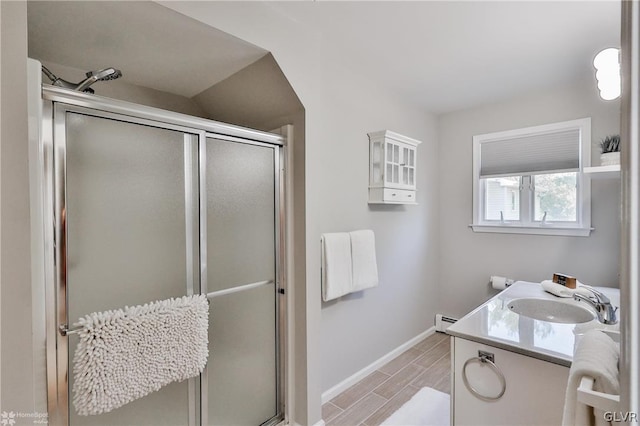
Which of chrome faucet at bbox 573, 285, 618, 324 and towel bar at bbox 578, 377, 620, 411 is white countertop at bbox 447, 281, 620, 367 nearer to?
chrome faucet at bbox 573, 285, 618, 324

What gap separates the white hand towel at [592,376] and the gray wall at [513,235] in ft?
7.68

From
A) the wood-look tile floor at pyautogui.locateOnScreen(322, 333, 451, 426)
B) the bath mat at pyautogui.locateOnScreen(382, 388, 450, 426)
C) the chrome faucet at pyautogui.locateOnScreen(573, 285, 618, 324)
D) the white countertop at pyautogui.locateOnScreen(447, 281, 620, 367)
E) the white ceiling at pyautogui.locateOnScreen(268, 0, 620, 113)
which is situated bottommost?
the wood-look tile floor at pyautogui.locateOnScreen(322, 333, 451, 426)

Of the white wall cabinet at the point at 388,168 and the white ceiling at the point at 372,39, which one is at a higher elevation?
the white ceiling at the point at 372,39

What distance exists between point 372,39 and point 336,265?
1516 millimetres

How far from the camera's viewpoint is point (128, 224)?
51.4 inches

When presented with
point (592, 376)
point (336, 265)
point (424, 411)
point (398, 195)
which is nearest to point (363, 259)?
point (336, 265)

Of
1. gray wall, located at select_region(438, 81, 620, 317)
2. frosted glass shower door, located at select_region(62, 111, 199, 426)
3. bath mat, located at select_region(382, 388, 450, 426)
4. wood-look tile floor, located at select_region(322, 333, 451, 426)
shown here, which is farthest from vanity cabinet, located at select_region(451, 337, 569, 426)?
gray wall, located at select_region(438, 81, 620, 317)

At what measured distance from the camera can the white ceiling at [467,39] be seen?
1.67 meters

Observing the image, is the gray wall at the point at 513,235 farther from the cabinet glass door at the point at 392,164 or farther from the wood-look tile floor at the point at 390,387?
the cabinet glass door at the point at 392,164

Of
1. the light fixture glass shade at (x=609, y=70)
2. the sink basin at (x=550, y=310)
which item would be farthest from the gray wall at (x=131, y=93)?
the sink basin at (x=550, y=310)

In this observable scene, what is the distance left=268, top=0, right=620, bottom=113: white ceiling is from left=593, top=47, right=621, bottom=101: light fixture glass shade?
0.44 metres

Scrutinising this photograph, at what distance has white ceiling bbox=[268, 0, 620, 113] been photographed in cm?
167

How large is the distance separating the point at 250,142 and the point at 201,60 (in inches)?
21.0

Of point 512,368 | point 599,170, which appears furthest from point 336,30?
point 512,368
